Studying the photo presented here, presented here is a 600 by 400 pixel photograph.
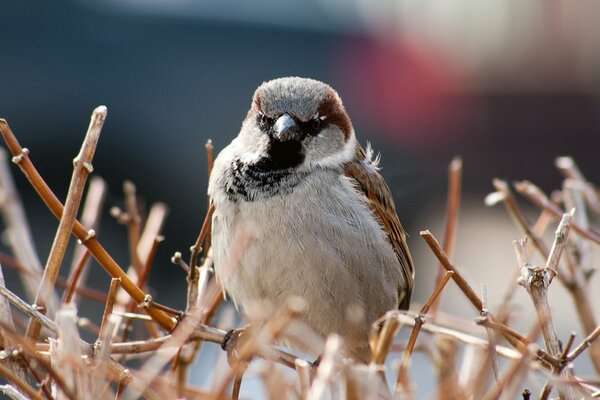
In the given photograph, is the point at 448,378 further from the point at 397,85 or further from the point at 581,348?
the point at 397,85

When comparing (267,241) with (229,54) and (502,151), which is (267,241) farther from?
(502,151)

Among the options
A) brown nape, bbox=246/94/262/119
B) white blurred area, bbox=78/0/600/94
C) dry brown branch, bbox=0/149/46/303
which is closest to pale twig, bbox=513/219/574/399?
dry brown branch, bbox=0/149/46/303

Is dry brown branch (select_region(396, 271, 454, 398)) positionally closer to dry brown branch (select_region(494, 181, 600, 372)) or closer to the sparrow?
dry brown branch (select_region(494, 181, 600, 372))

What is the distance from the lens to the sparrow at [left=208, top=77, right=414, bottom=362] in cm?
183

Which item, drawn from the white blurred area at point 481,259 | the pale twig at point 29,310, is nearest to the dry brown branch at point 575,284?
the pale twig at point 29,310

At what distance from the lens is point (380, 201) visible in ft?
6.82

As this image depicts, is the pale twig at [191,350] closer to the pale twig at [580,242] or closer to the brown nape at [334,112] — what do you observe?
the pale twig at [580,242]

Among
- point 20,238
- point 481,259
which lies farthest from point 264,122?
point 481,259

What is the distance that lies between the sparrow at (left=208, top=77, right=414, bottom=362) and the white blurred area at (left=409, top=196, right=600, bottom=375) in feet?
6.80

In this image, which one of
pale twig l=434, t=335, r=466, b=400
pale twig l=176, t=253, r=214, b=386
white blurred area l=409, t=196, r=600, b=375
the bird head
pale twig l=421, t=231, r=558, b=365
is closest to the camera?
pale twig l=434, t=335, r=466, b=400

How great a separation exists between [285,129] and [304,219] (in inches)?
7.9

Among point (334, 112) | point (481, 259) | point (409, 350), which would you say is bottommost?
point (481, 259)

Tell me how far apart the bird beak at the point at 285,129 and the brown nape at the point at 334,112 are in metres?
0.08

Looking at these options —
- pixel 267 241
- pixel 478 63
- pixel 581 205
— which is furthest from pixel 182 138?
pixel 581 205
